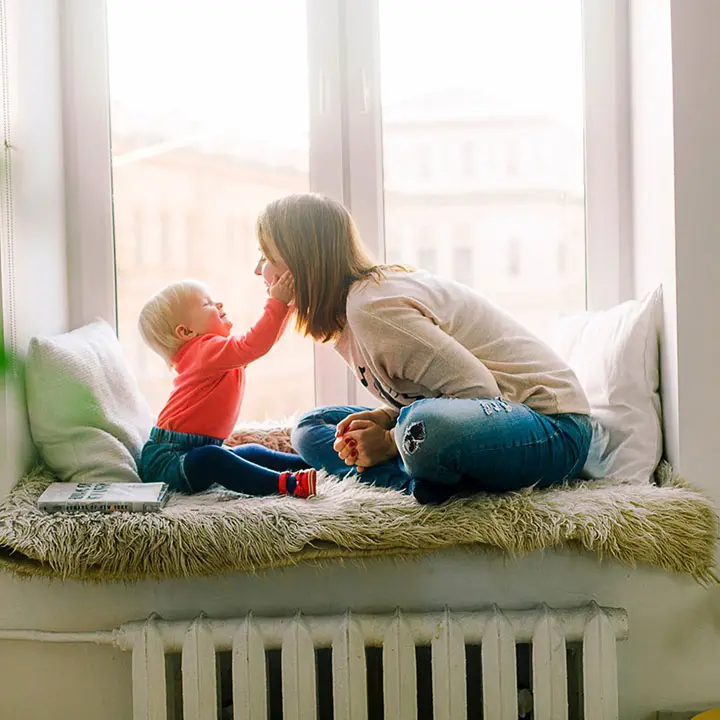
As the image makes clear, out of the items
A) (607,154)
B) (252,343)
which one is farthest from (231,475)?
(607,154)

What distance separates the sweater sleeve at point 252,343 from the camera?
5.31 feet

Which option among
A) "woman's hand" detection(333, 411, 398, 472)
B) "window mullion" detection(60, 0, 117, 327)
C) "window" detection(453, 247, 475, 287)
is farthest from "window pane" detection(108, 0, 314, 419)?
"woman's hand" detection(333, 411, 398, 472)

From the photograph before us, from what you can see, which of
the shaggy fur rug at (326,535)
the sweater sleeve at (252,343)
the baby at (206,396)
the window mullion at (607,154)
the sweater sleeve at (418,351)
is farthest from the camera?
the window mullion at (607,154)

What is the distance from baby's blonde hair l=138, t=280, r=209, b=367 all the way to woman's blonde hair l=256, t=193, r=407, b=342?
0.24 metres

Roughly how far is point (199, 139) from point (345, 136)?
0.34 m

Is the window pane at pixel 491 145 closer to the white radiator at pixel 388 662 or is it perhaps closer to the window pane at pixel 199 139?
the window pane at pixel 199 139

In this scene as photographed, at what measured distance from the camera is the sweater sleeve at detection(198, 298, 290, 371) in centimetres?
162

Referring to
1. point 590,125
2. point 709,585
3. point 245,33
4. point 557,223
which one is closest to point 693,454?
point 709,585

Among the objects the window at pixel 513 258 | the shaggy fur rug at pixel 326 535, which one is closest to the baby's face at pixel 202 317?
the shaggy fur rug at pixel 326 535

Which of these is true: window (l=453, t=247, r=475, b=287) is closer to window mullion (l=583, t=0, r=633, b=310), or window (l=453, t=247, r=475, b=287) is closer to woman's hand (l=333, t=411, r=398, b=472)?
window mullion (l=583, t=0, r=633, b=310)

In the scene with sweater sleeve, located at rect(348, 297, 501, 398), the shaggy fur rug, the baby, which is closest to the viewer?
the shaggy fur rug

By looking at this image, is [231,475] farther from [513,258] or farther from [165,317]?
[513,258]

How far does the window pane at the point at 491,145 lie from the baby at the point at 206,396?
0.46m

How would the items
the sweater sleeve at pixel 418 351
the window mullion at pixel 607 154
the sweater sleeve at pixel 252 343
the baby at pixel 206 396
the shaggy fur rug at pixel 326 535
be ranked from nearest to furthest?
the shaggy fur rug at pixel 326 535 → the sweater sleeve at pixel 418 351 → the baby at pixel 206 396 → the sweater sleeve at pixel 252 343 → the window mullion at pixel 607 154
